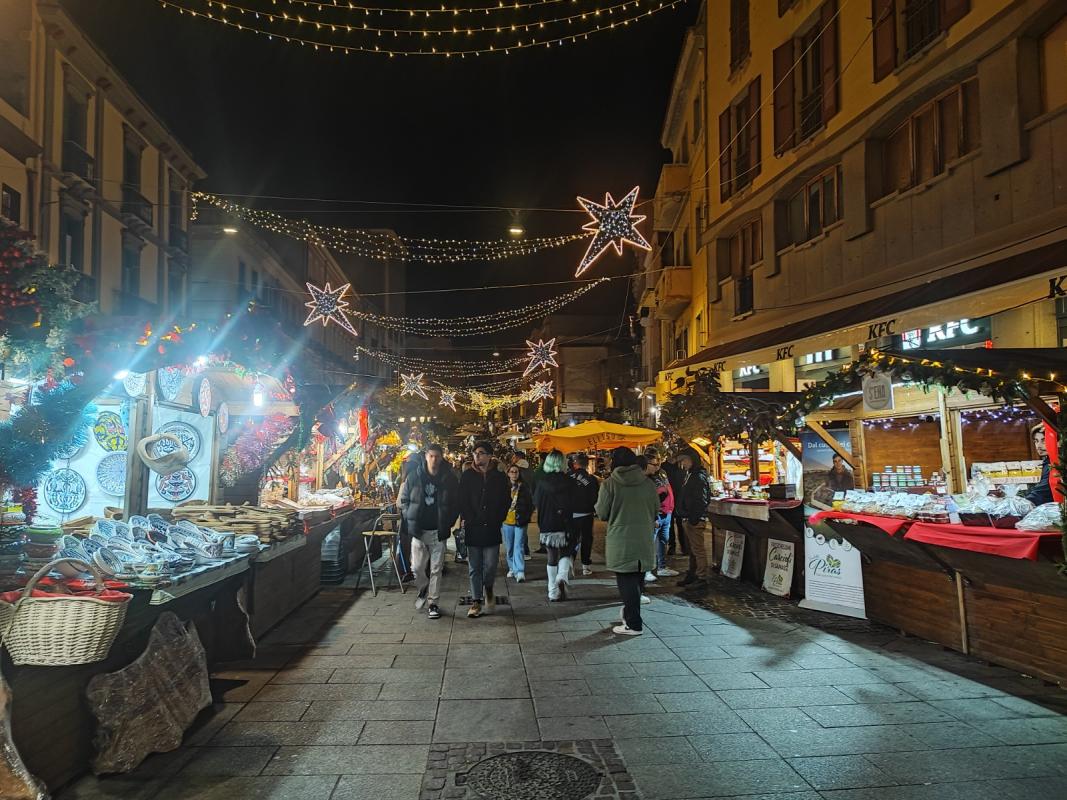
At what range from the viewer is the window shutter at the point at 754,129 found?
16.2 metres

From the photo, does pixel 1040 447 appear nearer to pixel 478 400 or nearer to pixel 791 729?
pixel 791 729

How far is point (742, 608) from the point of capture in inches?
329

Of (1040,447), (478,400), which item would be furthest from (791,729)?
(478,400)

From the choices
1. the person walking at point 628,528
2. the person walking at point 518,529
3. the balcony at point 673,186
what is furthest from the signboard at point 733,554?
the balcony at point 673,186

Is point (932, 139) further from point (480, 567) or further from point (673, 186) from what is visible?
point (673, 186)

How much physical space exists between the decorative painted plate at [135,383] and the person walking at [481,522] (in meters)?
3.53

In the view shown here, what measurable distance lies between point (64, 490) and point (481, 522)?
4709mm

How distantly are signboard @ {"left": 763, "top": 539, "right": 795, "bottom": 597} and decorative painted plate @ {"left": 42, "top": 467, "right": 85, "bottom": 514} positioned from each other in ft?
27.6

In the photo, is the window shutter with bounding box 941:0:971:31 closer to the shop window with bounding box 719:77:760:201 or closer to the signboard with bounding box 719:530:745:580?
the shop window with bounding box 719:77:760:201

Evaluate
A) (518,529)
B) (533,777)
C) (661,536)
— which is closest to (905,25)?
(661,536)

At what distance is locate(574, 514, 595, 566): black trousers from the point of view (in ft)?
34.0

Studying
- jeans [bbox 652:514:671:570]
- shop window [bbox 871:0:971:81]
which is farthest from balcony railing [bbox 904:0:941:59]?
jeans [bbox 652:514:671:570]

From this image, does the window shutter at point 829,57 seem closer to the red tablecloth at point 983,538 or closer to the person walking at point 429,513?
the red tablecloth at point 983,538

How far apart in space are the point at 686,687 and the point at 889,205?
31.4ft
